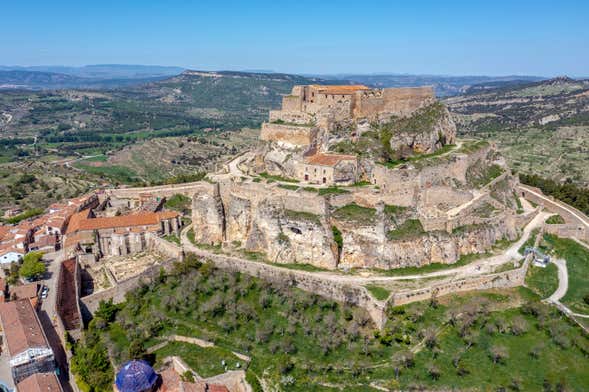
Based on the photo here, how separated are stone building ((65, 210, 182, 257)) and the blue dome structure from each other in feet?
72.0

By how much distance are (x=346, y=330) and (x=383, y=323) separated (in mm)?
2840

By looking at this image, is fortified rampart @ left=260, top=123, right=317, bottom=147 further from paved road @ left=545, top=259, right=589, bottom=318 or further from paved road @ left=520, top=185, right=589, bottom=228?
paved road @ left=520, top=185, right=589, bottom=228

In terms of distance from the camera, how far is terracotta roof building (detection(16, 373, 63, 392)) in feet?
92.6

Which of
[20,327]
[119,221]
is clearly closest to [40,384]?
[20,327]

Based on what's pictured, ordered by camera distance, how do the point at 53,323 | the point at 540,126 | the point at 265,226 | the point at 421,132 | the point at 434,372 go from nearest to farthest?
the point at 434,372, the point at 53,323, the point at 265,226, the point at 421,132, the point at 540,126

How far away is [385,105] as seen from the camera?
55781 mm

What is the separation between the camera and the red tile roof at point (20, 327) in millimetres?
31609

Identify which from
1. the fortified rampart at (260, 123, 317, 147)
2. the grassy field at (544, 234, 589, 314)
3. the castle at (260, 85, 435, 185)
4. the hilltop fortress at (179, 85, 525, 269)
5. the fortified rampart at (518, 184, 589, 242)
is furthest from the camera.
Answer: the fortified rampart at (260, 123, 317, 147)

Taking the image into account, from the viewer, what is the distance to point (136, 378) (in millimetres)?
28328

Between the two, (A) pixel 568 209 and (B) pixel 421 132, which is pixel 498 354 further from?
(A) pixel 568 209

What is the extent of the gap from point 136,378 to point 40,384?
6157 mm

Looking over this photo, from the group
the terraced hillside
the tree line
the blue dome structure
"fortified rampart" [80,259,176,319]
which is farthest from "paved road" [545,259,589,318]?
the terraced hillside

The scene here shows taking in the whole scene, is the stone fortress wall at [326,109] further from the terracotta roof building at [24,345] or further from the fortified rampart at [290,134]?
the terracotta roof building at [24,345]

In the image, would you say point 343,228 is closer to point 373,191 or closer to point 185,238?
point 373,191
